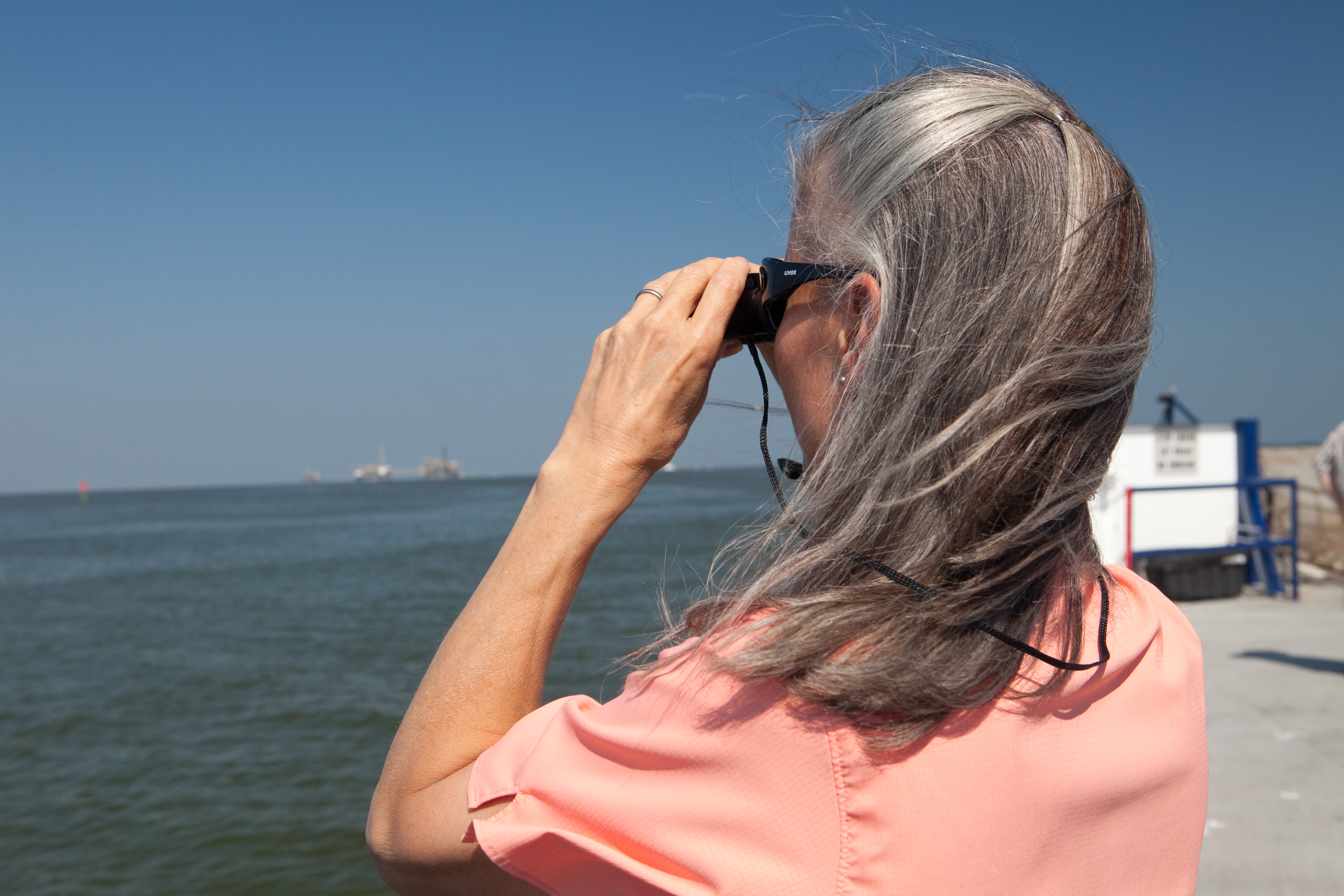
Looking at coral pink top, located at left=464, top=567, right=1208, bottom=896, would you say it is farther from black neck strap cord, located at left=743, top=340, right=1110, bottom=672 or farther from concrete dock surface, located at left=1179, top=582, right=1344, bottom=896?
concrete dock surface, located at left=1179, top=582, right=1344, bottom=896

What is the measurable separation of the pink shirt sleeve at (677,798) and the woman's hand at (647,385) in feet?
0.84

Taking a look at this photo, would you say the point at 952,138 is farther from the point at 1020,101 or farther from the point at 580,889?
the point at 580,889

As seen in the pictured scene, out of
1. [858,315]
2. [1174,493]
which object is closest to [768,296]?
[858,315]

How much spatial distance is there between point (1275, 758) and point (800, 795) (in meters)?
4.63

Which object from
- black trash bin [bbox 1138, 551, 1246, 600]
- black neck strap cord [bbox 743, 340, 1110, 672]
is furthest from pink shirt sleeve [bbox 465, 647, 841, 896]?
black trash bin [bbox 1138, 551, 1246, 600]

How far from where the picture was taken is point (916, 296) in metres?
0.88

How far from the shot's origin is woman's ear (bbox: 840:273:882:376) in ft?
3.01

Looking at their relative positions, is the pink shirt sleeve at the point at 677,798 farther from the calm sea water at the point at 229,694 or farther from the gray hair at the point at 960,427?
the calm sea water at the point at 229,694

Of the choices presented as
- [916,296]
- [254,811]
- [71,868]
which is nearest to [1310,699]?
[916,296]

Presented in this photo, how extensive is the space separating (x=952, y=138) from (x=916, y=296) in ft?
0.59

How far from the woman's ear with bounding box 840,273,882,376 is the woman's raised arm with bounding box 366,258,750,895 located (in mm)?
139

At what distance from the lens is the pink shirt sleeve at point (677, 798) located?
75 cm

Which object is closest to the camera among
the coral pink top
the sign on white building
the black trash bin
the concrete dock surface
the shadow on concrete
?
the coral pink top

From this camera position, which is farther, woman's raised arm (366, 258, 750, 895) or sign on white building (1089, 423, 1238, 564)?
sign on white building (1089, 423, 1238, 564)
